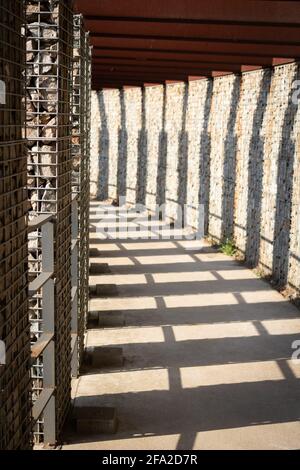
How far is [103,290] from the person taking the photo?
37.2 feet

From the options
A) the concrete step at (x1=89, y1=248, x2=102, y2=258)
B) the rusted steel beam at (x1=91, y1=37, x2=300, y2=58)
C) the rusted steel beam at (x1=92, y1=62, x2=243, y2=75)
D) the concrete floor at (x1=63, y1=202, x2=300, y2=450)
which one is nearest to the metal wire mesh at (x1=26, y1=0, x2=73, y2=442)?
the concrete floor at (x1=63, y1=202, x2=300, y2=450)

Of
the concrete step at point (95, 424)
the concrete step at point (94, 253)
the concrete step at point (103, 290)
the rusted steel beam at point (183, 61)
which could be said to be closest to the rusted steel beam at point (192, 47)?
the rusted steel beam at point (183, 61)

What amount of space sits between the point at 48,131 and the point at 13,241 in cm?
191

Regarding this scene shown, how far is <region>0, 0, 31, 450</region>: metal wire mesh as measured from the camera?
12.2 ft

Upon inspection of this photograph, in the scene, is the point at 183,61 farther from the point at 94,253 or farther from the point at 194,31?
the point at 94,253

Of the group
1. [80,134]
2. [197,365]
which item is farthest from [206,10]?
[197,365]

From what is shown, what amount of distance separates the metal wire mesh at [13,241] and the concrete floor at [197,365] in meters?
2.00

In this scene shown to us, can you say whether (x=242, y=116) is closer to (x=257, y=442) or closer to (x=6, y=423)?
(x=257, y=442)

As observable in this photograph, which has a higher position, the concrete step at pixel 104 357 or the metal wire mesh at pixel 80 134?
the metal wire mesh at pixel 80 134

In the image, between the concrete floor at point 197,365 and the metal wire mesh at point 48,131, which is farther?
the concrete floor at point 197,365

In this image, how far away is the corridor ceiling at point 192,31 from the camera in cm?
796

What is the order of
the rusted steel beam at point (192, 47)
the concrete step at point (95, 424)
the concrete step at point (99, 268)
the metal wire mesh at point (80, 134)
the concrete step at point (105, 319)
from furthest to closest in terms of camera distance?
the concrete step at point (99, 268), the rusted steel beam at point (192, 47), the concrete step at point (105, 319), the metal wire mesh at point (80, 134), the concrete step at point (95, 424)

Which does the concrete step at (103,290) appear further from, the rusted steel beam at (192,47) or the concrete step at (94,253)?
the rusted steel beam at (192,47)

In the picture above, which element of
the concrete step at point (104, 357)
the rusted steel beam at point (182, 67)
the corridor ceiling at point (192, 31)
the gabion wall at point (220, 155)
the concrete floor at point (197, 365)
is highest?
the corridor ceiling at point (192, 31)
